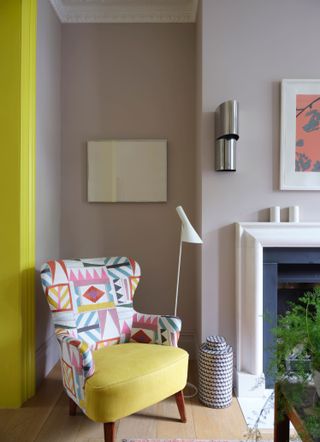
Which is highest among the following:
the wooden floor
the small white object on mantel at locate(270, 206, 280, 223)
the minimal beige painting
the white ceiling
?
the white ceiling

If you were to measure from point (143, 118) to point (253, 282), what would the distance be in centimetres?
152

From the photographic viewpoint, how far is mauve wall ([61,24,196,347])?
2.68m

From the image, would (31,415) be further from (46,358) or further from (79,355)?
(79,355)

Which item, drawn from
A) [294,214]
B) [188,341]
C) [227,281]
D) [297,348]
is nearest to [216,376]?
[227,281]

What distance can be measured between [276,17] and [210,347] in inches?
85.8

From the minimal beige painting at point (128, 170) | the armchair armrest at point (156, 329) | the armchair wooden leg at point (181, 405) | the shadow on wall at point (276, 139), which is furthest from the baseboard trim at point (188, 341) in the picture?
the shadow on wall at point (276, 139)

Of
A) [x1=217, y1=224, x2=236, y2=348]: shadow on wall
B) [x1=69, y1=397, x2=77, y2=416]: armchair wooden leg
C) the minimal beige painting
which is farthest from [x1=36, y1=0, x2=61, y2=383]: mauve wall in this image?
[x1=217, y1=224, x2=236, y2=348]: shadow on wall

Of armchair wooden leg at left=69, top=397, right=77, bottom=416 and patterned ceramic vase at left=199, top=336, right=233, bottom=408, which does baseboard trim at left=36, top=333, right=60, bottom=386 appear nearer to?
armchair wooden leg at left=69, top=397, right=77, bottom=416

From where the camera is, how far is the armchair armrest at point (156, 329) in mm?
1957

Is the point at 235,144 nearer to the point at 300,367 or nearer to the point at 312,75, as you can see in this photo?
the point at 312,75

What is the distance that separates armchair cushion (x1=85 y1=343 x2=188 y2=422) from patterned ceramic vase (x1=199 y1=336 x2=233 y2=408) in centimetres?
28

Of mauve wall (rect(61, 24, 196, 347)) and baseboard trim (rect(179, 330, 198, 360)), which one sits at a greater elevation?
mauve wall (rect(61, 24, 196, 347))

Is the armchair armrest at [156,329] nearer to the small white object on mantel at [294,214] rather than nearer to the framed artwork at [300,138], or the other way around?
the small white object on mantel at [294,214]

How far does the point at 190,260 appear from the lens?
2680mm
